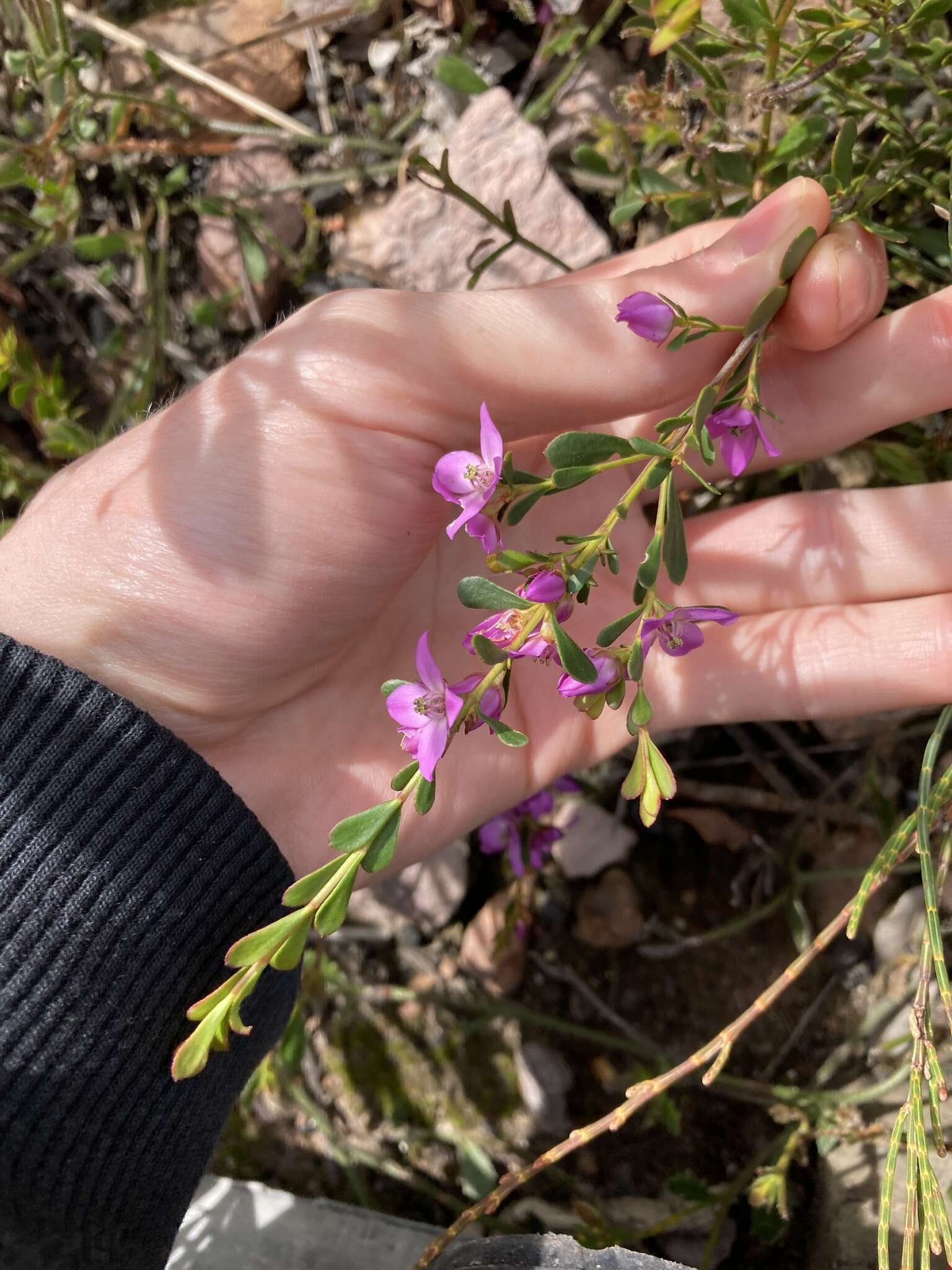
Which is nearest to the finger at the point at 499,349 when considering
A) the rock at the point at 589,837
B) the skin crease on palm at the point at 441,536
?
the skin crease on palm at the point at 441,536

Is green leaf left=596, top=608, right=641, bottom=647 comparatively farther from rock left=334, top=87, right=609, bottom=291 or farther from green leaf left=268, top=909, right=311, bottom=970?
rock left=334, top=87, right=609, bottom=291

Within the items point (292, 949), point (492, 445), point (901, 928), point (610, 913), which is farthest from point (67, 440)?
point (901, 928)

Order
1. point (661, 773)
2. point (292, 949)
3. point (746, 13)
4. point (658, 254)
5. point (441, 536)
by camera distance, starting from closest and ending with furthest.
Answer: point (292, 949)
point (661, 773)
point (746, 13)
point (658, 254)
point (441, 536)

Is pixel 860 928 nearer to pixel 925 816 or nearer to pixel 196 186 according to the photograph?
pixel 925 816

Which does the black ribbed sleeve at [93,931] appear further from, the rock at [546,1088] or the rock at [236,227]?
the rock at [236,227]

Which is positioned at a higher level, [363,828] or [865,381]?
[363,828]

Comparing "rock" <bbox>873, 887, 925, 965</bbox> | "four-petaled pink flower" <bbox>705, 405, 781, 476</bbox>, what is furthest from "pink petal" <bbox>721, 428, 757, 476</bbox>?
"rock" <bbox>873, 887, 925, 965</bbox>

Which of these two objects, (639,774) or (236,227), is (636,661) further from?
(236,227)
